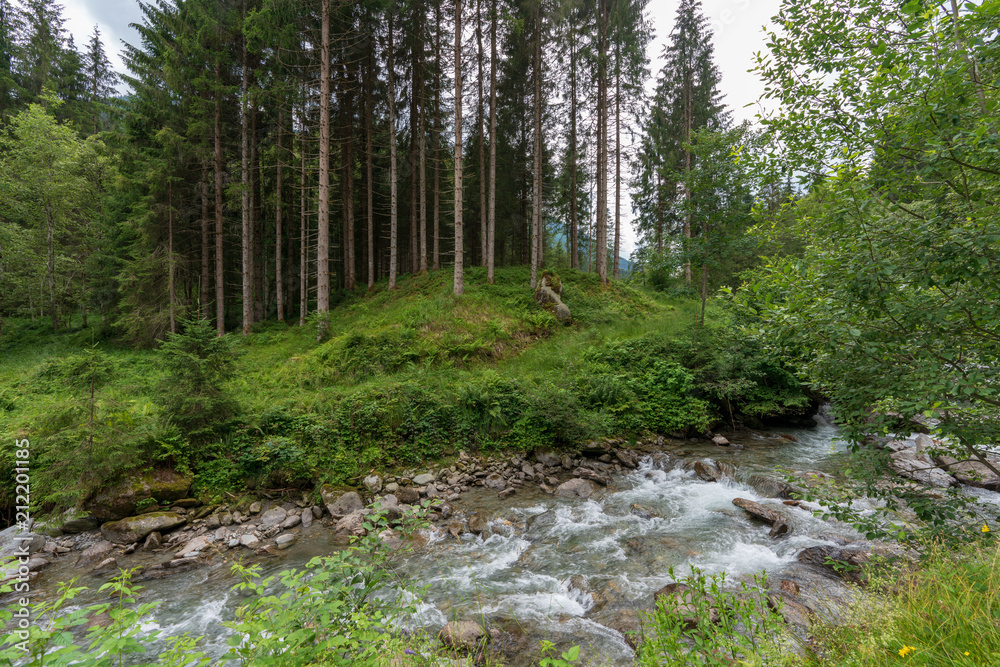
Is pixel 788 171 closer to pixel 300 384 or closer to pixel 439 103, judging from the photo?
pixel 300 384

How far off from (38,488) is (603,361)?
13.7 m

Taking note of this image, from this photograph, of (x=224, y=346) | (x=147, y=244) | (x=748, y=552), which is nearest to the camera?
(x=748, y=552)

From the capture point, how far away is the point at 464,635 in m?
4.32

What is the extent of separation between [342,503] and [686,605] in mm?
6696

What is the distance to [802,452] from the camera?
1036cm

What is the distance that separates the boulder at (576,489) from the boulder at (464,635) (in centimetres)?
434

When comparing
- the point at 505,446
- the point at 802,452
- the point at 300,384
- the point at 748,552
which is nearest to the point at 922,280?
the point at 748,552

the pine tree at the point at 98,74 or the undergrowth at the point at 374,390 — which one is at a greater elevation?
the pine tree at the point at 98,74

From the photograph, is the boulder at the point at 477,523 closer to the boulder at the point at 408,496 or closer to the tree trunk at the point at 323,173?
the boulder at the point at 408,496

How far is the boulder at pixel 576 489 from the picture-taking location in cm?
851

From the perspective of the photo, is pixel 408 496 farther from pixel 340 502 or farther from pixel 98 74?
pixel 98 74

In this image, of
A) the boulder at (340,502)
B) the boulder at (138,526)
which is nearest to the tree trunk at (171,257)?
the boulder at (138,526)

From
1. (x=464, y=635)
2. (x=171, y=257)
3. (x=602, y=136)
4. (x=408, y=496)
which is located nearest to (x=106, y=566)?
(x=408, y=496)

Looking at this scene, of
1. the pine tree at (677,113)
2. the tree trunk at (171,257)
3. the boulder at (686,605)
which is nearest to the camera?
the boulder at (686,605)
